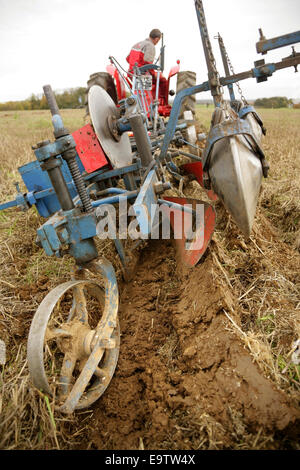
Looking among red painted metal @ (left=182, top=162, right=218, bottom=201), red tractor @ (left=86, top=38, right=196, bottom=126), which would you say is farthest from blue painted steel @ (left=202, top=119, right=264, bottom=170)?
red tractor @ (left=86, top=38, right=196, bottom=126)

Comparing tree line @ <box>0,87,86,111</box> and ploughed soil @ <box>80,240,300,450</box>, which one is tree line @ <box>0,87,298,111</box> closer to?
tree line @ <box>0,87,86,111</box>

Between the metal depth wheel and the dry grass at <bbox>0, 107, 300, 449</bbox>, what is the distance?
0.38ft

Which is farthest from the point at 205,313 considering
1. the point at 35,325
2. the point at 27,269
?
the point at 27,269

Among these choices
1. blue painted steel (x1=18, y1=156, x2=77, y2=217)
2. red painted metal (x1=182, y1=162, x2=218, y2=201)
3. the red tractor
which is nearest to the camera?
blue painted steel (x1=18, y1=156, x2=77, y2=217)

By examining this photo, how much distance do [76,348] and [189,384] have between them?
0.69 meters

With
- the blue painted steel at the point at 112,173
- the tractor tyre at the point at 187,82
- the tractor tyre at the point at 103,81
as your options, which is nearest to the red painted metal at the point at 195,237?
the blue painted steel at the point at 112,173

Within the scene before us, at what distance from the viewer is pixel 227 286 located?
2102 millimetres

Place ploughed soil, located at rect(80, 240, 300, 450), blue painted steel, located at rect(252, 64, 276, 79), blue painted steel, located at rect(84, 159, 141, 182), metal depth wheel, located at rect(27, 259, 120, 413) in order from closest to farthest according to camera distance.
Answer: ploughed soil, located at rect(80, 240, 300, 450), metal depth wheel, located at rect(27, 259, 120, 413), blue painted steel, located at rect(252, 64, 276, 79), blue painted steel, located at rect(84, 159, 141, 182)

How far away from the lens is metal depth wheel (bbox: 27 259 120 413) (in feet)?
4.72

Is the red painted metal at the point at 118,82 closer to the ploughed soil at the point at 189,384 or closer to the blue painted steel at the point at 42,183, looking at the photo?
the blue painted steel at the point at 42,183

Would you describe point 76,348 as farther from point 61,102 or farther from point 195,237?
point 61,102

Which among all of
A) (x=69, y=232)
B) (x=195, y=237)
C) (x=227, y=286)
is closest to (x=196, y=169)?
(x=195, y=237)

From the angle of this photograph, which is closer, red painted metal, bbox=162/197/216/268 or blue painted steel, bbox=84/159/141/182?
red painted metal, bbox=162/197/216/268

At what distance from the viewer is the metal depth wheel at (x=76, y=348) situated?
1.44 meters
